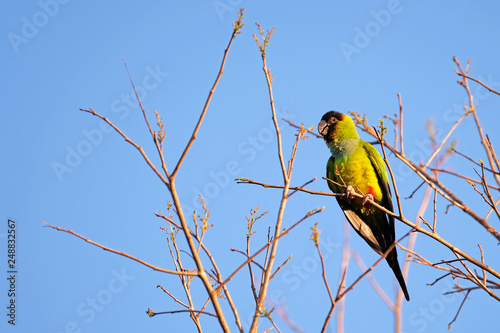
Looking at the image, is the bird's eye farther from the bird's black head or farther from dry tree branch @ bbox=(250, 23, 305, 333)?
dry tree branch @ bbox=(250, 23, 305, 333)

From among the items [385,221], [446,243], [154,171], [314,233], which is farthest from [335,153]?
[154,171]

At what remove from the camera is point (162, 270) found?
205 centimetres

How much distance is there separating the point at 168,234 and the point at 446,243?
1956 millimetres

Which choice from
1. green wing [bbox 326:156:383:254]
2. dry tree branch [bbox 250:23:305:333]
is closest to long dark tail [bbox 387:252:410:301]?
green wing [bbox 326:156:383:254]

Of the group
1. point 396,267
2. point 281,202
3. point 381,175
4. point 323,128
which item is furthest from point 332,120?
point 281,202

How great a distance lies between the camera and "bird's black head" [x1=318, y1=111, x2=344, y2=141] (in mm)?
5801

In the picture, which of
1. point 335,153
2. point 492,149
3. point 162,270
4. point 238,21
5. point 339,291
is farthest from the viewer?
point 335,153

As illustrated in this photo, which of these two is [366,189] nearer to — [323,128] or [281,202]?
[323,128]

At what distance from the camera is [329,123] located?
5957 millimetres

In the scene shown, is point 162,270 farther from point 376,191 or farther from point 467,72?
point 376,191

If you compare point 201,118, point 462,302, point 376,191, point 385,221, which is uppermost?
point 376,191

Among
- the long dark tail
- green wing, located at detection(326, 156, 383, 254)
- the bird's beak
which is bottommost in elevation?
the long dark tail

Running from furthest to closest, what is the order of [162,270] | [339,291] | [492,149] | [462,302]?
[462,302]
[492,149]
[339,291]
[162,270]

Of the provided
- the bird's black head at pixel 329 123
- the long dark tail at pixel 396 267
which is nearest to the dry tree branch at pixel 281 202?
the long dark tail at pixel 396 267
